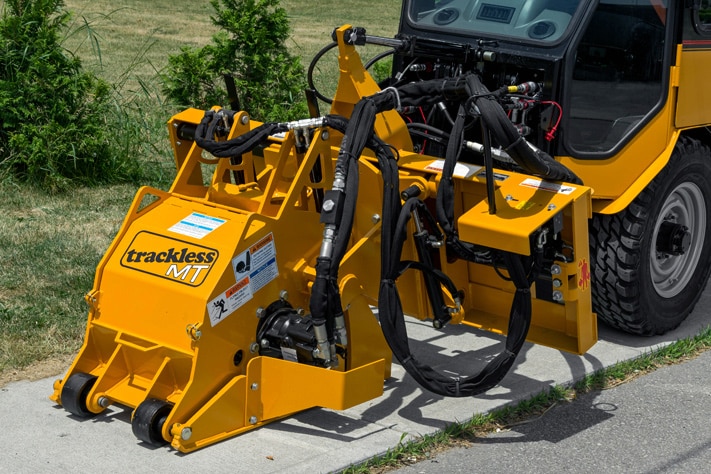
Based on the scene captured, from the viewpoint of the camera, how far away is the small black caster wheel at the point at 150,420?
436 cm

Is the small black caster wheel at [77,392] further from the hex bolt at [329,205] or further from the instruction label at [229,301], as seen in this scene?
the hex bolt at [329,205]

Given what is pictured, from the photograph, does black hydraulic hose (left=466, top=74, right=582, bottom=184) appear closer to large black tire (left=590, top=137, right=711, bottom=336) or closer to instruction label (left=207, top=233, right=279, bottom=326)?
large black tire (left=590, top=137, right=711, bottom=336)

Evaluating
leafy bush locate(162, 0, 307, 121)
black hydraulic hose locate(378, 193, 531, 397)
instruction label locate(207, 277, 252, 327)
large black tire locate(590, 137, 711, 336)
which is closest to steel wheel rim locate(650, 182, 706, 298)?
large black tire locate(590, 137, 711, 336)

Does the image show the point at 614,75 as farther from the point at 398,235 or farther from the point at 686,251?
the point at 398,235

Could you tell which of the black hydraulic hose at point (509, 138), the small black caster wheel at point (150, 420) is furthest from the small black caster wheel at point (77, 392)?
the black hydraulic hose at point (509, 138)

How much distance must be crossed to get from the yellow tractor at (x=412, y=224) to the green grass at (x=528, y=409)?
200 millimetres

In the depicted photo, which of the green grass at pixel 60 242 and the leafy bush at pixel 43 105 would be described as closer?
the green grass at pixel 60 242

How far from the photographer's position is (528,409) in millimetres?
4984

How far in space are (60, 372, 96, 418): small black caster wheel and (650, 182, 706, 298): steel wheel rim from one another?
9.88 ft

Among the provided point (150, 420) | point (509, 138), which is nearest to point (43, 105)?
point (150, 420)

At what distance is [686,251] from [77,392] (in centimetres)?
341

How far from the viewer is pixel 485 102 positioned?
442 cm

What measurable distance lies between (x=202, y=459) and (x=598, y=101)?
8.70 feet

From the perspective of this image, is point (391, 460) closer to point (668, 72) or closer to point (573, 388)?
point (573, 388)
